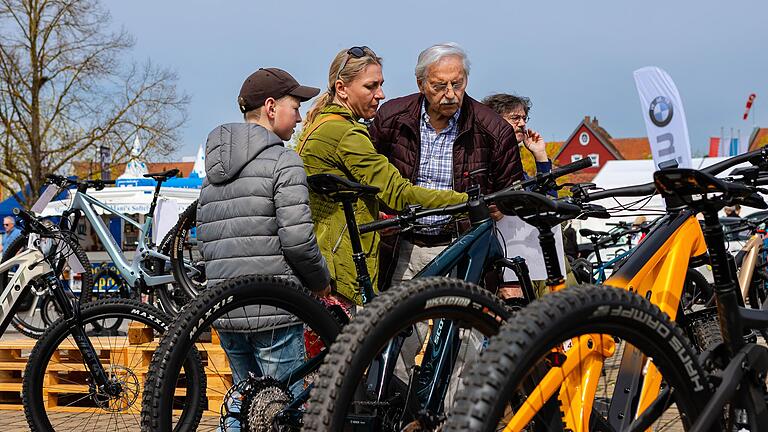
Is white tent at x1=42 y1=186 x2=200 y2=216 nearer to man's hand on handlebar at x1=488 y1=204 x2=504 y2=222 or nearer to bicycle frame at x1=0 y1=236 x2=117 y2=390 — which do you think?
bicycle frame at x1=0 y1=236 x2=117 y2=390

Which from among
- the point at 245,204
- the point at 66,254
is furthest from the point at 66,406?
the point at 245,204

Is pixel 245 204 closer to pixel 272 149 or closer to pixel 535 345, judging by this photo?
pixel 272 149

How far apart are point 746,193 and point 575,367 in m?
0.91

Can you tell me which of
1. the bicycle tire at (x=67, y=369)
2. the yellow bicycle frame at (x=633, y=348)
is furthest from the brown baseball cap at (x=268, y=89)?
the yellow bicycle frame at (x=633, y=348)

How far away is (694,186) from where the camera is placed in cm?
293

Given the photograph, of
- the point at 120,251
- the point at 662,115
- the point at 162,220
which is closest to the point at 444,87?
the point at 120,251

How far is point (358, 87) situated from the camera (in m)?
4.60

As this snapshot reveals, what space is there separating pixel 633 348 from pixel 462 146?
234 cm

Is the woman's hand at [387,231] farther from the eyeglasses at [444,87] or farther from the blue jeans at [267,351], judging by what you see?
the blue jeans at [267,351]

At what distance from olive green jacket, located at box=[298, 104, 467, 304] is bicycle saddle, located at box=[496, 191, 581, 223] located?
1.11 meters

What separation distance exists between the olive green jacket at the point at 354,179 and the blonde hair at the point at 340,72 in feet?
0.45

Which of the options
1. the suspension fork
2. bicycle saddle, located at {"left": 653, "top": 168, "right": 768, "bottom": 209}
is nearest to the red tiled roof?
the suspension fork

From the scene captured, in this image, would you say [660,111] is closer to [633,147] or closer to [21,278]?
[21,278]

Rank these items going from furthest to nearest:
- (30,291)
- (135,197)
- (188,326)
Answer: (135,197) → (30,291) → (188,326)
